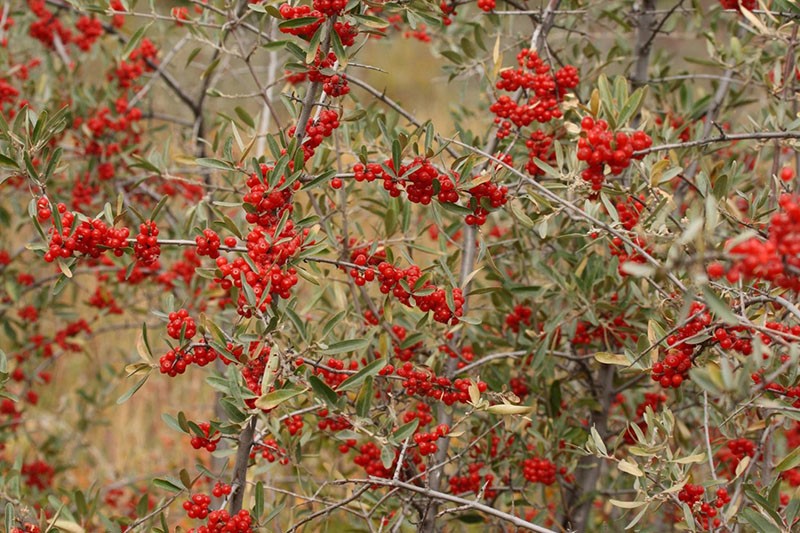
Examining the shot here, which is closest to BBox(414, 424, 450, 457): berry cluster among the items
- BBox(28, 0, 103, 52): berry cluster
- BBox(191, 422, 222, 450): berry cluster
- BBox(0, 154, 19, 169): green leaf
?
BBox(191, 422, 222, 450): berry cluster

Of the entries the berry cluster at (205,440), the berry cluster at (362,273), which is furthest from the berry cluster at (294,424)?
the berry cluster at (362,273)

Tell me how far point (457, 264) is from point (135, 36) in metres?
1.22

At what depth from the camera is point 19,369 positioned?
3230mm

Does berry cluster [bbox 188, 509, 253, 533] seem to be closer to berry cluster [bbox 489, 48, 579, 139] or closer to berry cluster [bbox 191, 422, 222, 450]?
berry cluster [bbox 191, 422, 222, 450]

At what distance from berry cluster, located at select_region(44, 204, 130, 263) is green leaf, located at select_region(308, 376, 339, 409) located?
1.53 ft

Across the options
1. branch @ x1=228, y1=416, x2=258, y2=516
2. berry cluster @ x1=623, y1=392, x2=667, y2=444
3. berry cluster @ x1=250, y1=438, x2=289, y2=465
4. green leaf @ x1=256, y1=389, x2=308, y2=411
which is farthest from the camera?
berry cluster @ x1=623, y1=392, x2=667, y2=444

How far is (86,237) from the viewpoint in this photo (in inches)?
62.7

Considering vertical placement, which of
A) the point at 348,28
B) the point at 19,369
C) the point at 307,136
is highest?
the point at 348,28

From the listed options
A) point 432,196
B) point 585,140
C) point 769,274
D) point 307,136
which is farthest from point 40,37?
point 769,274

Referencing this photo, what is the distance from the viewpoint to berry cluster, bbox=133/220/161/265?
1618 millimetres

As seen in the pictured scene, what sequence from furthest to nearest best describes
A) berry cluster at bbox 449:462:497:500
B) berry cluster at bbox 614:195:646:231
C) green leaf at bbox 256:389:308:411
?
berry cluster at bbox 449:462:497:500, berry cluster at bbox 614:195:646:231, green leaf at bbox 256:389:308:411

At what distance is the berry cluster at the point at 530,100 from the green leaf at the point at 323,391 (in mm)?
837

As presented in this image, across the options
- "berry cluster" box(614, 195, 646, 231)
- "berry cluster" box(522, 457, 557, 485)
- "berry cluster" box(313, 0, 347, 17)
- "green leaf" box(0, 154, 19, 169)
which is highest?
"berry cluster" box(313, 0, 347, 17)

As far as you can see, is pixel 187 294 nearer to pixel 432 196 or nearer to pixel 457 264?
pixel 457 264
